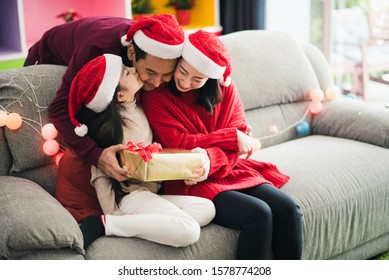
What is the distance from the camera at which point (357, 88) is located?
146 inches

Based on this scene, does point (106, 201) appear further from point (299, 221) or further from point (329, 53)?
point (329, 53)

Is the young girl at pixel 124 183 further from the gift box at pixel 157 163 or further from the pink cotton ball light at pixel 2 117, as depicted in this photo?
the pink cotton ball light at pixel 2 117

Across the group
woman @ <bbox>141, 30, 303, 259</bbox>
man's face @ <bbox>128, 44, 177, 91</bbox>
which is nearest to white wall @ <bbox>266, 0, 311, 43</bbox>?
woman @ <bbox>141, 30, 303, 259</bbox>

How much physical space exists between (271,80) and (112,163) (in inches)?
41.0

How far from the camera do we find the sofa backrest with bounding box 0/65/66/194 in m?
1.97

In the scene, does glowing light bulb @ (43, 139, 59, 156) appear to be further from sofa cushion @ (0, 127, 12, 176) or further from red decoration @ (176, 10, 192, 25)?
red decoration @ (176, 10, 192, 25)

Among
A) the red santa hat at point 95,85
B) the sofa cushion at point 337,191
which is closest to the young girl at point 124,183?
the red santa hat at point 95,85

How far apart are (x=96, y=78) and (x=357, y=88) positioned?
232cm

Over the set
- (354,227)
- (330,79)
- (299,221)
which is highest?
(330,79)

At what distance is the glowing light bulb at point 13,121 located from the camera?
6.37ft

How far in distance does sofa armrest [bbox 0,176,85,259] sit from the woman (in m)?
0.43

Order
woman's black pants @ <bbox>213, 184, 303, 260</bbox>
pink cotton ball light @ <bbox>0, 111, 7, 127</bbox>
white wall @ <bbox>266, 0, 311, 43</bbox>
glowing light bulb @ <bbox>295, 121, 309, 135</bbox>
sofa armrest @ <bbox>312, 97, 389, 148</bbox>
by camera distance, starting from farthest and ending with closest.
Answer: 1. white wall @ <bbox>266, 0, 311, 43</bbox>
2. glowing light bulb @ <bbox>295, 121, 309, 135</bbox>
3. sofa armrest @ <bbox>312, 97, 389, 148</bbox>
4. pink cotton ball light @ <bbox>0, 111, 7, 127</bbox>
5. woman's black pants @ <bbox>213, 184, 303, 260</bbox>

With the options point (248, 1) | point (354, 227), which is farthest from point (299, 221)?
point (248, 1)
